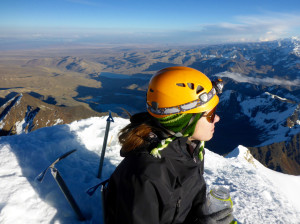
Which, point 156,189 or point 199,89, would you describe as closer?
point 156,189

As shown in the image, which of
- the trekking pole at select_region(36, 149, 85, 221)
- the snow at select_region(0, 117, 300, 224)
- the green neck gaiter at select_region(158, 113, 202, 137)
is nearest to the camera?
the green neck gaiter at select_region(158, 113, 202, 137)

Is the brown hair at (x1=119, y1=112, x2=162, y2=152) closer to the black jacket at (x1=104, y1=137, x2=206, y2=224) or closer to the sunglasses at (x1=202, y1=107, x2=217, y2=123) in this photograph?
the black jacket at (x1=104, y1=137, x2=206, y2=224)

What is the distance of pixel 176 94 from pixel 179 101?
15 cm

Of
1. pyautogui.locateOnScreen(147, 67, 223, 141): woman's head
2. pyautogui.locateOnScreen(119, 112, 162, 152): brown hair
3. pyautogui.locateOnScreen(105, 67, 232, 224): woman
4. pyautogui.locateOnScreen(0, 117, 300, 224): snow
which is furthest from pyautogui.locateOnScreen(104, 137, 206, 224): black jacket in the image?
pyautogui.locateOnScreen(0, 117, 300, 224): snow

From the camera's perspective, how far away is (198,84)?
3.81 m

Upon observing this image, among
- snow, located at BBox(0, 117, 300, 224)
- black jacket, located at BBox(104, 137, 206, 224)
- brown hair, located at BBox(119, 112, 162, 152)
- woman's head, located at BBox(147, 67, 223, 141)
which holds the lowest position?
snow, located at BBox(0, 117, 300, 224)

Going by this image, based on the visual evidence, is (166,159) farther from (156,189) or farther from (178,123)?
(178,123)

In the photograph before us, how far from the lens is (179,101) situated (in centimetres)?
365

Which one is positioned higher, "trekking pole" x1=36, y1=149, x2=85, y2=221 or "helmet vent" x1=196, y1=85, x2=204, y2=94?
"helmet vent" x1=196, y1=85, x2=204, y2=94

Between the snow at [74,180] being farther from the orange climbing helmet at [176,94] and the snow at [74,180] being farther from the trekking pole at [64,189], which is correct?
the orange climbing helmet at [176,94]

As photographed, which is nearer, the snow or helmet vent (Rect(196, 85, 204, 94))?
helmet vent (Rect(196, 85, 204, 94))

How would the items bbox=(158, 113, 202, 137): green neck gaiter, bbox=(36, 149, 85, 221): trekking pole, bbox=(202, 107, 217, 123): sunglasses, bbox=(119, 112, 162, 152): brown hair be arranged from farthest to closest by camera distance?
bbox=(202, 107, 217, 123): sunglasses, bbox=(36, 149, 85, 221): trekking pole, bbox=(158, 113, 202, 137): green neck gaiter, bbox=(119, 112, 162, 152): brown hair

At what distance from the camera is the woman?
273 cm

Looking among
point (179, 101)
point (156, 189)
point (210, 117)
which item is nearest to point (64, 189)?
point (156, 189)
